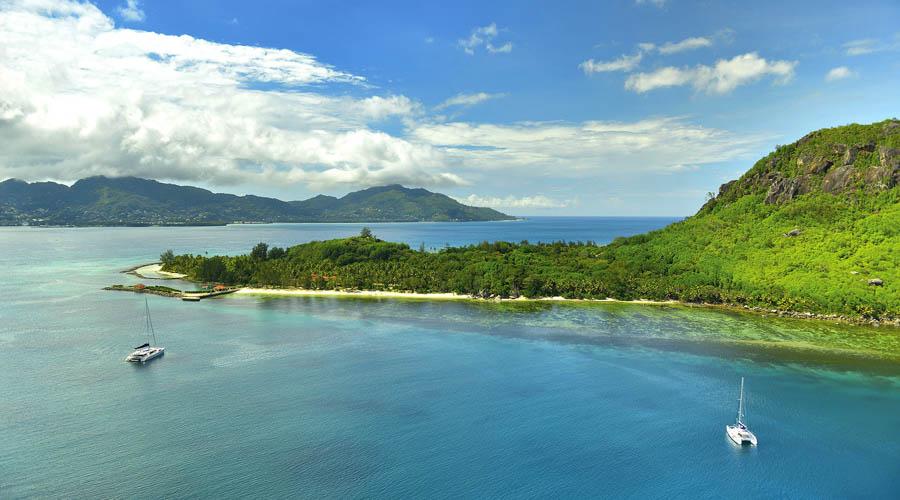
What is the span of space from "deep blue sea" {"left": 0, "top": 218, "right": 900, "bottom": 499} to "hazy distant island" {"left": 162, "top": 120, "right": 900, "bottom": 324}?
16.3 m

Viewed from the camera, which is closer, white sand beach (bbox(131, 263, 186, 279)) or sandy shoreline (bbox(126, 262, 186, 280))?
sandy shoreline (bbox(126, 262, 186, 280))

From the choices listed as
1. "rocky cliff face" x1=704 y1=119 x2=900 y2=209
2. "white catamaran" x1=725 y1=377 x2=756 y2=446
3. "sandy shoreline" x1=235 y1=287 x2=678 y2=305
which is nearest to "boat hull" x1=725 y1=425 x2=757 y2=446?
"white catamaran" x1=725 y1=377 x2=756 y2=446

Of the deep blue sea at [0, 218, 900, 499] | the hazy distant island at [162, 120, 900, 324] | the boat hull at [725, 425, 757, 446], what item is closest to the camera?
the deep blue sea at [0, 218, 900, 499]

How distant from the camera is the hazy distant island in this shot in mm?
96625

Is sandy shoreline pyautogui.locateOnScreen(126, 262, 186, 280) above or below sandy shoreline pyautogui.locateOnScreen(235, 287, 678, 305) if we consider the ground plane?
above

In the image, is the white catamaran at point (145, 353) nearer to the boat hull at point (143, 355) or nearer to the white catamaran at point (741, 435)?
the boat hull at point (143, 355)

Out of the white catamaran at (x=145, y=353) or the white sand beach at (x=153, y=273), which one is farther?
the white sand beach at (x=153, y=273)

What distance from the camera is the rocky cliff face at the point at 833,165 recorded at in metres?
118

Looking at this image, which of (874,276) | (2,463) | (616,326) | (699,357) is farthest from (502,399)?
(874,276)

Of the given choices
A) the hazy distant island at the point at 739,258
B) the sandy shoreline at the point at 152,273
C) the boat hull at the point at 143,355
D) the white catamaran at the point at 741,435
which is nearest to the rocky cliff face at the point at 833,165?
the hazy distant island at the point at 739,258

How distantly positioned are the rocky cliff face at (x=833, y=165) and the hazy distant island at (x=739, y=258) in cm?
28

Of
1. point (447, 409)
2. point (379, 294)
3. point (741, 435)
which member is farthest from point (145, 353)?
point (741, 435)

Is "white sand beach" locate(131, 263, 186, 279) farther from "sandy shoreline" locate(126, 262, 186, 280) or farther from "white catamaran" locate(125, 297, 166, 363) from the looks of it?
"white catamaran" locate(125, 297, 166, 363)

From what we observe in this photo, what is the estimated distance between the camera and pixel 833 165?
12812 centimetres
